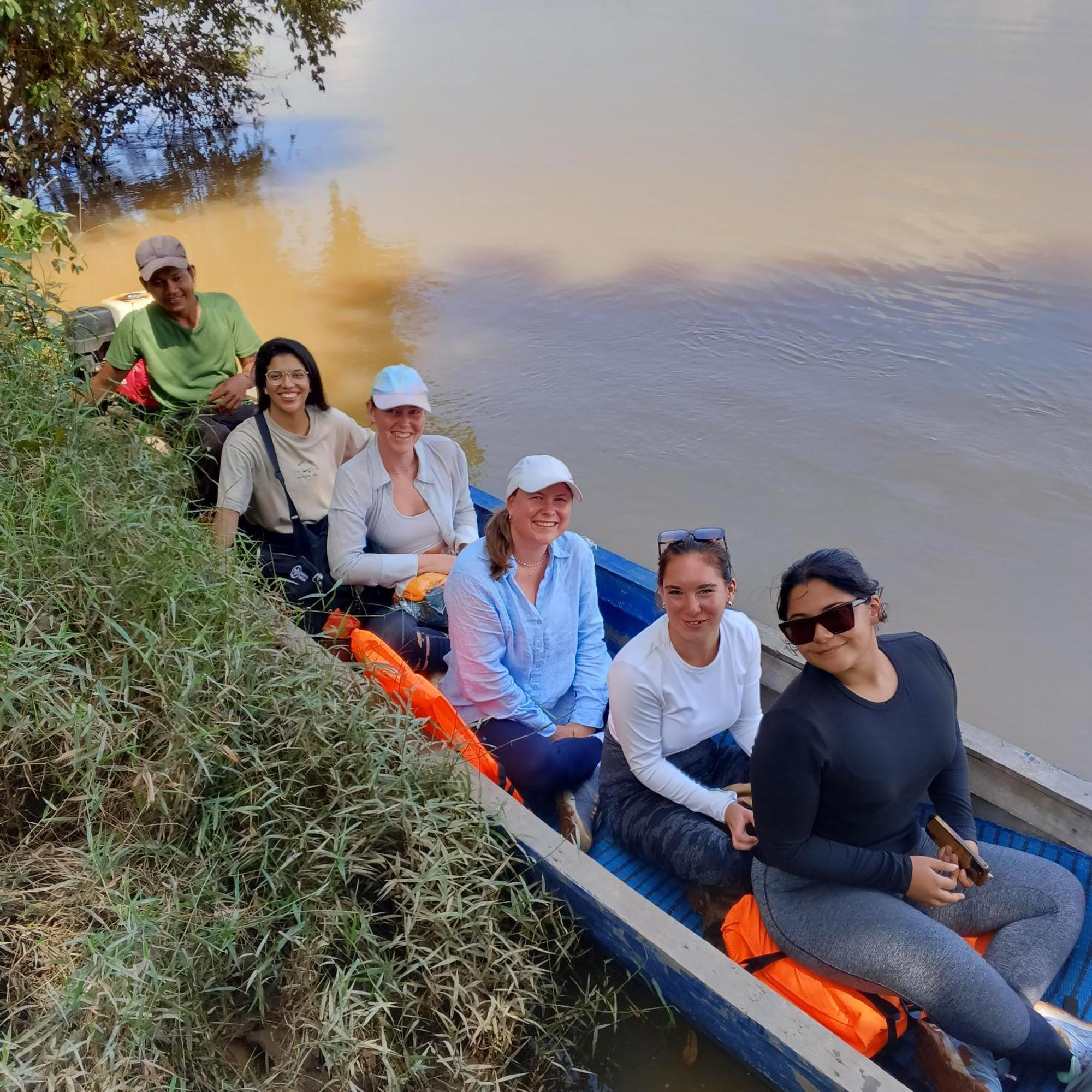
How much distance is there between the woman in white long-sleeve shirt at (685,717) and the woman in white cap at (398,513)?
0.98 meters

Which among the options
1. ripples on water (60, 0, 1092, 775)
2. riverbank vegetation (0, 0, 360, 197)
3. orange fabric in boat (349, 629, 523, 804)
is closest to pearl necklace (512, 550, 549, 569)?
orange fabric in boat (349, 629, 523, 804)

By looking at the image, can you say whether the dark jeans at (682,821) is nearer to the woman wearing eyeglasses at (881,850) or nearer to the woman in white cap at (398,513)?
the woman wearing eyeglasses at (881,850)

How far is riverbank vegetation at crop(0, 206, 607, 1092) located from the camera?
2051 mm

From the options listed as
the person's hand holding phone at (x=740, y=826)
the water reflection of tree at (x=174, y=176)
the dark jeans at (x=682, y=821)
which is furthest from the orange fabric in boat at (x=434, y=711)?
the water reflection of tree at (x=174, y=176)

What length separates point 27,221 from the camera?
4.27 meters

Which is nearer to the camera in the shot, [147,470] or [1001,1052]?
[1001,1052]

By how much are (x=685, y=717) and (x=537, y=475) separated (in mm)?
789

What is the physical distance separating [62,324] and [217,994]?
3622 mm

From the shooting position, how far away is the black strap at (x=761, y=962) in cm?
215

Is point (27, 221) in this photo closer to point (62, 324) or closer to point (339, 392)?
point (62, 324)

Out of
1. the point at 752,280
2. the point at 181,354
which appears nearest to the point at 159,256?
the point at 181,354

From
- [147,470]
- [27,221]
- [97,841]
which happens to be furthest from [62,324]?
[97,841]

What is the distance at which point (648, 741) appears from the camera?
242 centimetres

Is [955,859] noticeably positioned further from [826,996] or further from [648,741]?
[648,741]
